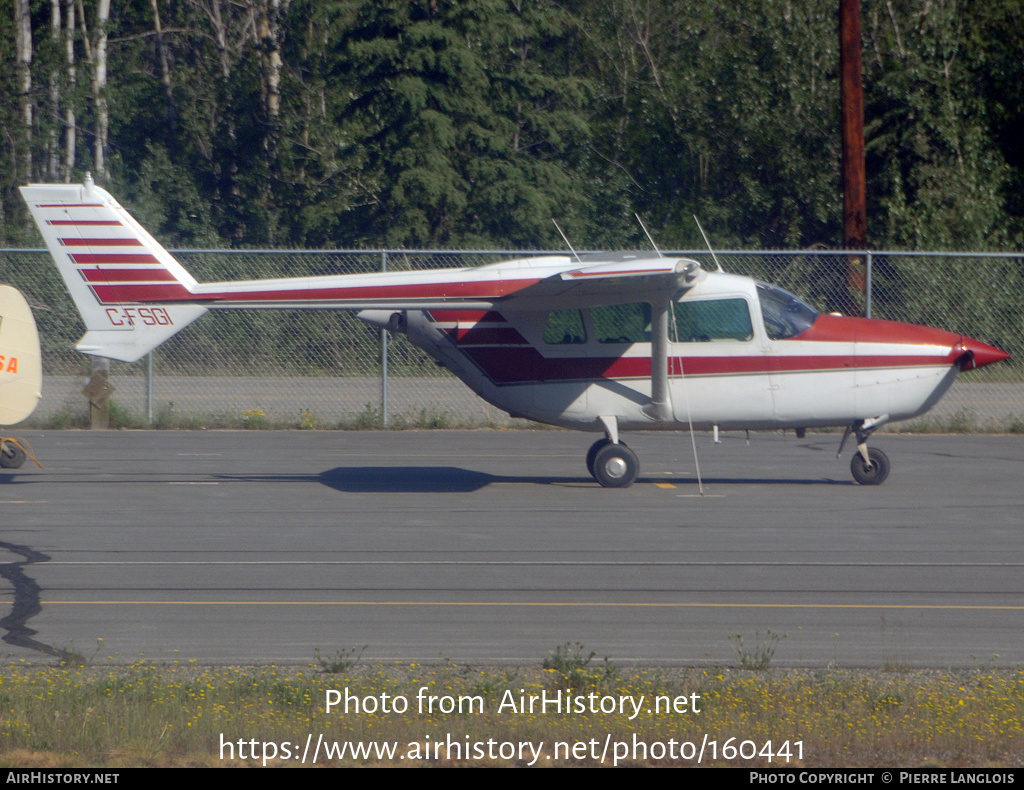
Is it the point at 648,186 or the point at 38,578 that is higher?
the point at 648,186

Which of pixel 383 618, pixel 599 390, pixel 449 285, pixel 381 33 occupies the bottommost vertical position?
pixel 383 618

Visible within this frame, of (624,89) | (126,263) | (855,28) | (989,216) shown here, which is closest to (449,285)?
(126,263)

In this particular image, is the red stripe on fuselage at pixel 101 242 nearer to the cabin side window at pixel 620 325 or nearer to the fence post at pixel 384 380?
the cabin side window at pixel 620 325

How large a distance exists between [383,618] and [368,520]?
11.6ft

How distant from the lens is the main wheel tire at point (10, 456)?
45.8 feet

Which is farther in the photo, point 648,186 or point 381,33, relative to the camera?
point 648,186

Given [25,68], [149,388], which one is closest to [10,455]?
[149,388]

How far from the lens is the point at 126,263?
12.5 metres

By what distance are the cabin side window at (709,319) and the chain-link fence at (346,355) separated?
652 centimetres

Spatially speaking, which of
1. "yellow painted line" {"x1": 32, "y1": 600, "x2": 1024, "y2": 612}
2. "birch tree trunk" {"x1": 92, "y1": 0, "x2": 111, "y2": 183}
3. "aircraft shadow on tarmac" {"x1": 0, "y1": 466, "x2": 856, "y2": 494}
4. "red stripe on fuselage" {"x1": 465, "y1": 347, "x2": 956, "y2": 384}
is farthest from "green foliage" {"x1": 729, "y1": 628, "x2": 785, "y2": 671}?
"birch tree trunk" {"x1": 92, "y1": 0, "x2": 111, "y2": 183}

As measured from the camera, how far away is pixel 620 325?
42.1 feet

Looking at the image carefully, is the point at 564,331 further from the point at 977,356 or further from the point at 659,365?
the point at 977,356

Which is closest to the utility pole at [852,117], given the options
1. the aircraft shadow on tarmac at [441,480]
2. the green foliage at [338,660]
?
the aircraft shadow on tarmac at [441,480]

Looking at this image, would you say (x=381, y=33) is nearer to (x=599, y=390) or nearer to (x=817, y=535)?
(x=599, y=390)
